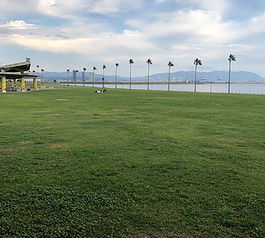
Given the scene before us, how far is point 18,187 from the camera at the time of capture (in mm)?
6145

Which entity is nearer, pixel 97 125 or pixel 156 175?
pixel 156 175

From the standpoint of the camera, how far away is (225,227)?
4652 mm

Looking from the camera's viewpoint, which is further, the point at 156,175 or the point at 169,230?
the point at 156,175

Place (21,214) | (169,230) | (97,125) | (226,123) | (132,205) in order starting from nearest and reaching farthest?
(169,230)
(21,214)
(132,205)
(97,125)
(226,123)

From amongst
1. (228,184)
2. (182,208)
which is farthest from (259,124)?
(182,208)

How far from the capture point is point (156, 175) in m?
7.01

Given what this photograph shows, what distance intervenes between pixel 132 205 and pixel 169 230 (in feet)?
3.52

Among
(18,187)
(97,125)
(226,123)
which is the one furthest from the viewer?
(226,123)

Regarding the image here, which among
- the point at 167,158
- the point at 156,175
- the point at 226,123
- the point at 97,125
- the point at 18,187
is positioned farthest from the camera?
the point at 226,123

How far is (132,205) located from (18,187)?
9.48 feet

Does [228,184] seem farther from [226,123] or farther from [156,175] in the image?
[226,123]

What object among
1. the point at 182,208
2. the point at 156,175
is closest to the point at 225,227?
the point at 182,208

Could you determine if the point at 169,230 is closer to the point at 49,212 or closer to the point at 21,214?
the point at 49,212

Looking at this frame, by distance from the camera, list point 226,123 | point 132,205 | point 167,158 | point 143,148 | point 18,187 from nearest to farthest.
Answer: point 132,205
point 18,187
point 167,158
point 143,148
point 226,123
